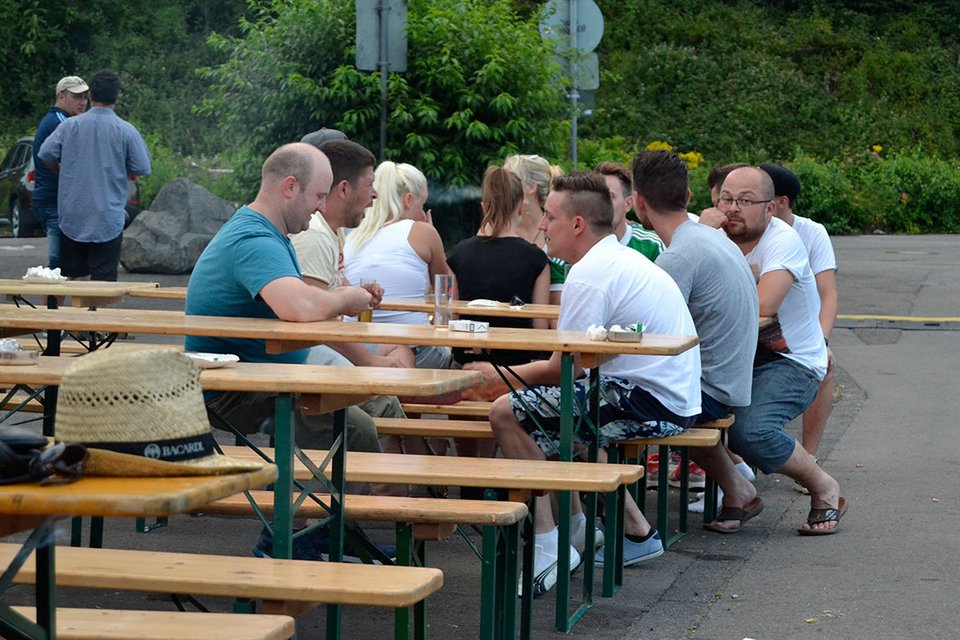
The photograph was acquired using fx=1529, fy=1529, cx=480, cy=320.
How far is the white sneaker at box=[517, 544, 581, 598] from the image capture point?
223 inches

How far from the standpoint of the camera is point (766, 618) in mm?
5391

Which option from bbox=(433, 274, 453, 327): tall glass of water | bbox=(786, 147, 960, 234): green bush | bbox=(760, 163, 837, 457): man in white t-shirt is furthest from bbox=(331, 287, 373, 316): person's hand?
bbox=(786, 147, 960, 234): green bush

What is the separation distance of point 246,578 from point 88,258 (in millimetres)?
7847

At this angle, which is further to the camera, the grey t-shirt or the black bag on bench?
the grey t-shirt

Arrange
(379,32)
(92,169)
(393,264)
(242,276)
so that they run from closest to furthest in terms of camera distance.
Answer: (242,276)
(393,264)
(379,32)
(92,169)

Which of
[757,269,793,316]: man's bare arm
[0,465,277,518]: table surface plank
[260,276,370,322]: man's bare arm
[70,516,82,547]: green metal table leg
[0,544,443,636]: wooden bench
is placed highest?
[0,465,277,518]: table surface plank

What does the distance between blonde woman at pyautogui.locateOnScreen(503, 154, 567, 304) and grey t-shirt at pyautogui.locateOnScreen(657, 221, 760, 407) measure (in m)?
1.34

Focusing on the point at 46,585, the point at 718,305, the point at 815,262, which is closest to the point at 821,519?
the point at 718,305

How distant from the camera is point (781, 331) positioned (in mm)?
7191

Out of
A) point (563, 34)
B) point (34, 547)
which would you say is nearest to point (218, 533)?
point (34, 547)

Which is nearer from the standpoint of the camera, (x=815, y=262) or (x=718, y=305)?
(x=718, y=305)

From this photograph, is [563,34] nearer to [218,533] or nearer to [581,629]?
[218,533]

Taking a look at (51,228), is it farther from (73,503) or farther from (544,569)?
(73,503)

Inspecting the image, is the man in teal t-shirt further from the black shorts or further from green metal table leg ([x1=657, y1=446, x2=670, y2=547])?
the black shorts
